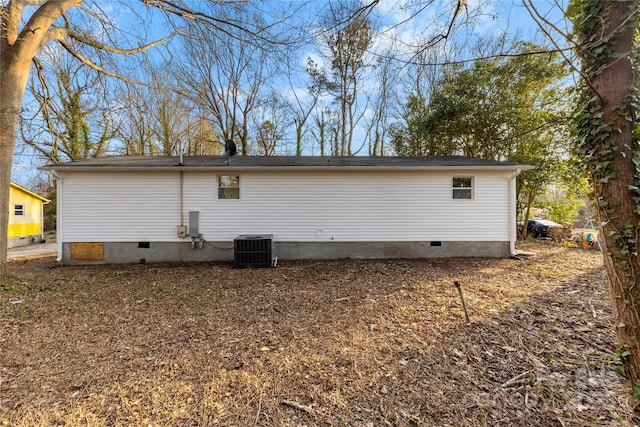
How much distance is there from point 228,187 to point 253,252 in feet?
7.69

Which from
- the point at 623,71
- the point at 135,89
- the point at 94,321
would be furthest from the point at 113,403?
the point at 135,89

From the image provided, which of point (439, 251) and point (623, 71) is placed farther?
point (439, 251)

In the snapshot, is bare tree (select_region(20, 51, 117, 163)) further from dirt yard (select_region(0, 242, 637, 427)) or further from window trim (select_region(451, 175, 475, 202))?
window trim (select_region(451, 175, 475, 202))

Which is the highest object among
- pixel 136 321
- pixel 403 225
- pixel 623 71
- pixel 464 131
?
pixel 464 131

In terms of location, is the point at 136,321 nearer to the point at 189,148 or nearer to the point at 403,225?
the point at 403,225

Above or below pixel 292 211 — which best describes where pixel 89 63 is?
above

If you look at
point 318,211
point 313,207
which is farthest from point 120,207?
point 318,211

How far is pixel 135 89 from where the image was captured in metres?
8.23

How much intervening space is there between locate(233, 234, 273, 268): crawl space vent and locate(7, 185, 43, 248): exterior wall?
13389 mm

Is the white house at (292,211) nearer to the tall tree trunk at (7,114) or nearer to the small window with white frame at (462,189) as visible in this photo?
the small window with white frame at (462,189)

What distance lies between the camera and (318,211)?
814cm

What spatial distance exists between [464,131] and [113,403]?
13.7 metres

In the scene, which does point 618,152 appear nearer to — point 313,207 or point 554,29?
point 554,29

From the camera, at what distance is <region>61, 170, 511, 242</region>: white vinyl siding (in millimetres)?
7859
